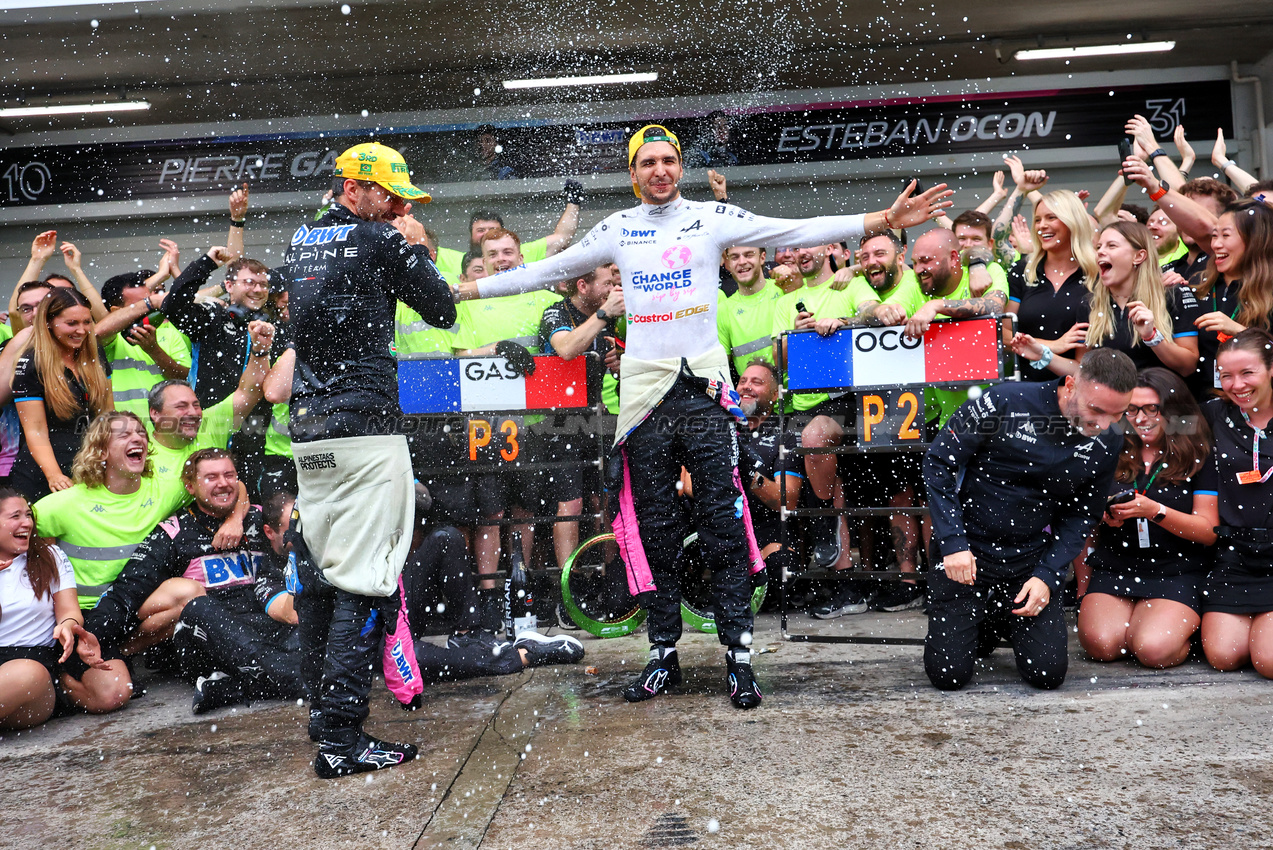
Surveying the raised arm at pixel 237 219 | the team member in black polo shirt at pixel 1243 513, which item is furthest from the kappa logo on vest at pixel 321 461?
the team member in black polo shirt at pixel 1243 513

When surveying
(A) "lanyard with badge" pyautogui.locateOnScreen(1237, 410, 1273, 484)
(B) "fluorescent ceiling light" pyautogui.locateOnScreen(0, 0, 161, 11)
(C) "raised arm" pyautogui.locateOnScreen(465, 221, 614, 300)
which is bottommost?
(A) "lanyard with badge" pyautogui.locateOnScreen(1237, 410, 1273, 484)

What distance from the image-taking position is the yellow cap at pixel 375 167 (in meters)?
3.42

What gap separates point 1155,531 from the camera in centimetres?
443

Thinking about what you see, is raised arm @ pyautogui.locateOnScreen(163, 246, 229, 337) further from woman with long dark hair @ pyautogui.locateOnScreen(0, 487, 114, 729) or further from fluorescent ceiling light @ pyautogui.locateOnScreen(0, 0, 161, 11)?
fluorescent ceiling light @ pyautogui.locateOnScreen(0, 0, 161, 11)

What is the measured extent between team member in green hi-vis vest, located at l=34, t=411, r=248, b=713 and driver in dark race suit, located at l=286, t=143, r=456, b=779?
1.73 meters

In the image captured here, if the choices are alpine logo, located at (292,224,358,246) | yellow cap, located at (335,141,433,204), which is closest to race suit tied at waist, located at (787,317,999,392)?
yellow cap, located at (335,141,433,204)

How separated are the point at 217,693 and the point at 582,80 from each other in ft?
25.5

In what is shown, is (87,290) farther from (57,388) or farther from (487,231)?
(487,231)

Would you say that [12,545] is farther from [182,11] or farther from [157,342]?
[182,11]

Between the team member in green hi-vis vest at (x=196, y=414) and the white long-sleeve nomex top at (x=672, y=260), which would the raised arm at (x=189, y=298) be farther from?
the white long-sleeve nomex top at (x=672, y=260)

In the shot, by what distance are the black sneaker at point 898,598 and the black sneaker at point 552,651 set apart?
1.92 m

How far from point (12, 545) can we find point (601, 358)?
9.58ft

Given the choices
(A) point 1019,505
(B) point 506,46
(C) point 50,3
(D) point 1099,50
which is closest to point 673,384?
(A) point 1019,505

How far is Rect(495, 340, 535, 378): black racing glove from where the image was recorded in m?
5.18
